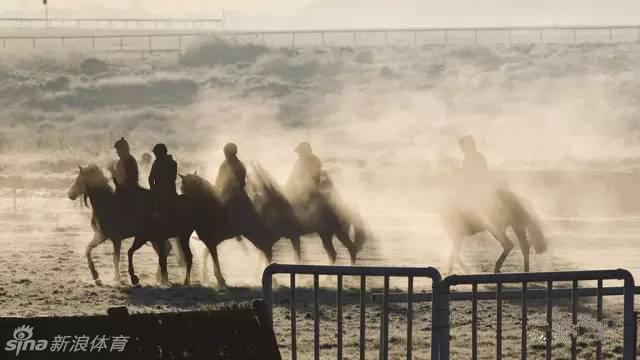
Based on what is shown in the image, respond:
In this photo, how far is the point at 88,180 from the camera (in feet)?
60.4

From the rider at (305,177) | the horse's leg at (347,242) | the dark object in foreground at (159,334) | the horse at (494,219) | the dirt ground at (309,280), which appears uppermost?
the dark object in foreground at (159,334)

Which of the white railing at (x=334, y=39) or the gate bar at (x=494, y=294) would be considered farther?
the white railing at (x=334, y=39)

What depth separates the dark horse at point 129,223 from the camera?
17953 millimetres

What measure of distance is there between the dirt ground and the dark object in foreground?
3140mm

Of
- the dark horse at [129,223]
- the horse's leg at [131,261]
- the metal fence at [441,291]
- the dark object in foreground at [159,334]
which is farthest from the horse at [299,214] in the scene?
the dark object in foreground at [159,334]

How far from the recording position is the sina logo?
21.0ft

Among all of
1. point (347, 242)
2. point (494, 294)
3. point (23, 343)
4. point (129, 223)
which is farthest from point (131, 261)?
point (23, 343)

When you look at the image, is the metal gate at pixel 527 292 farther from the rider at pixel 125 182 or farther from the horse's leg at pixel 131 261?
the rider at pixel 125 182

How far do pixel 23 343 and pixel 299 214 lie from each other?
1249 cm

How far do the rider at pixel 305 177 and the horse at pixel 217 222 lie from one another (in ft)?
2.12

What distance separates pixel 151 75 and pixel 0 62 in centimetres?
897

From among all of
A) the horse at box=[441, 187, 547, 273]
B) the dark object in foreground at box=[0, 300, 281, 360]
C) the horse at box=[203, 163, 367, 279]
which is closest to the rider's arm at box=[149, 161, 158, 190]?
the horse at box=[203, 163, 367, 279]

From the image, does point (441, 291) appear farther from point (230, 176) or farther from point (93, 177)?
point (93, 177)

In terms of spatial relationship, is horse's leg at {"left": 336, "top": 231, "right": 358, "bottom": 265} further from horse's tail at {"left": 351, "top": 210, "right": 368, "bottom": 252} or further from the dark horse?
the dark horse
